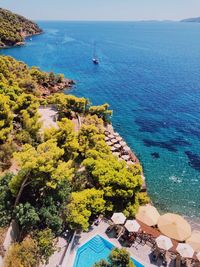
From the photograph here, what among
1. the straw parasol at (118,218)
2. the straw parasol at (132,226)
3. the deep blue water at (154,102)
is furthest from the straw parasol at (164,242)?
the deep blue water at (154,102)

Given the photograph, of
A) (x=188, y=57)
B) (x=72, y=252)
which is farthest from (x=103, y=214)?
(x=188, y=57)

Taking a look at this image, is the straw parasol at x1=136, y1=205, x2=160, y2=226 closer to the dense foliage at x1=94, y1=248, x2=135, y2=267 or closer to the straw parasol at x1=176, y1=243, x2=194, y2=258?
the straw parasol at x1=176, y1=243, x2=194, y2=258

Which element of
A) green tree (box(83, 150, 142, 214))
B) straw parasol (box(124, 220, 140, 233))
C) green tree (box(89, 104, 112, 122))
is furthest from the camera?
green tree (box(89, 104, 112, 122))

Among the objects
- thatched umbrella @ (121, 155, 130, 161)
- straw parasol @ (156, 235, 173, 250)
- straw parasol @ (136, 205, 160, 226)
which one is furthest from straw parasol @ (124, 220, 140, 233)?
thatched umbrella @ (121, 155, 130, 161)

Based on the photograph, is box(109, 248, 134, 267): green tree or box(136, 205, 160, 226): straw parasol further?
box(136, 205, 160, 226): straw parasol

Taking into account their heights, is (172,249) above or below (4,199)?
below

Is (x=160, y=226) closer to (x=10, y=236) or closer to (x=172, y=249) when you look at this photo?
(x=172, y=249)
